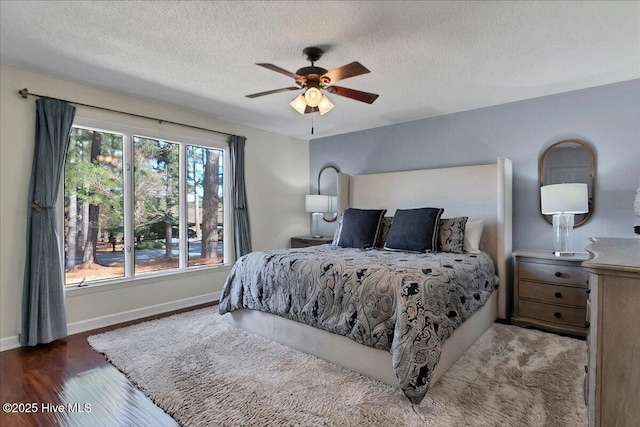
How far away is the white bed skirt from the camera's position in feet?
7.24

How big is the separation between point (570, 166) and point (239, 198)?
3990 millimetres

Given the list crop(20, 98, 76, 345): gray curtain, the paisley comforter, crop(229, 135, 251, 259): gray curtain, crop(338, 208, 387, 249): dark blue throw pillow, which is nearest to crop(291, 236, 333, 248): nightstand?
crop(229, 135, 251, 259): gray curtain

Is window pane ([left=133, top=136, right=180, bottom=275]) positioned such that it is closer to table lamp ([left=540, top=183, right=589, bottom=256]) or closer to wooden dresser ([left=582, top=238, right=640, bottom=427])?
wooden dresser ([left=582, top=238, right=640, bottom=427])

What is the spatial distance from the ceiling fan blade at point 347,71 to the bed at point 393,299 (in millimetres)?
1419

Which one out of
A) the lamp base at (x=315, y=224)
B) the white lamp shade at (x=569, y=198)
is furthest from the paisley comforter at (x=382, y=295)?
the lamp base at (x=315, y=224)

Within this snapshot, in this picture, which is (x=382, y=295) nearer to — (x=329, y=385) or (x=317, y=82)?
(x=329, y=385)

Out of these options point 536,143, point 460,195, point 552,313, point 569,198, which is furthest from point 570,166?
point 552,313

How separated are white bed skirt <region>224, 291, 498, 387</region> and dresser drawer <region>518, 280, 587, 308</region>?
1.01 ft

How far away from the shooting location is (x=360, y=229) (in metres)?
3.78

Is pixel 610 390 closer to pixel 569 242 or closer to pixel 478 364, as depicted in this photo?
pixel 478 364

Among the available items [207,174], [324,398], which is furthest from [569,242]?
[207,174]

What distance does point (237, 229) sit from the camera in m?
4.54

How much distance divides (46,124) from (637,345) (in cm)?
438

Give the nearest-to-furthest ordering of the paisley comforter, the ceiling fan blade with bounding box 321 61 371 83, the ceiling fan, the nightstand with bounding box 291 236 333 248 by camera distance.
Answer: the paisley comforter → the ceiling fan blade with bounding box 321 61 371 83 → the ceiling fan → the nightstand with bounding box 291 236 333 248
